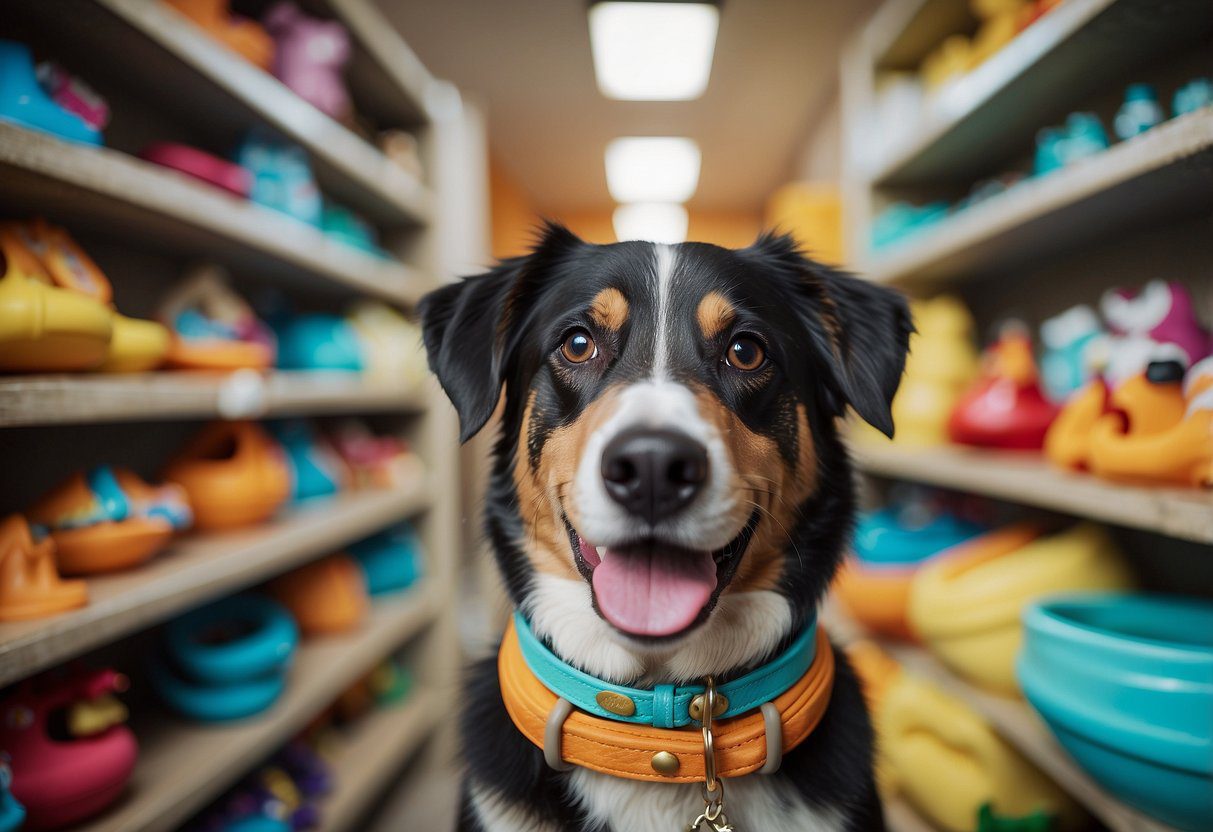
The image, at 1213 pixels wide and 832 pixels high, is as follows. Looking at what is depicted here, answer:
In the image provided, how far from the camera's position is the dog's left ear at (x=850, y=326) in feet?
3.25

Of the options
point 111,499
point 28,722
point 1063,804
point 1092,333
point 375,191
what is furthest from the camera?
point 375,191

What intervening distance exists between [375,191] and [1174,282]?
2.17 m

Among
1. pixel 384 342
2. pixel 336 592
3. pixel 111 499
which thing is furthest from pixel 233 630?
pixel 384 342

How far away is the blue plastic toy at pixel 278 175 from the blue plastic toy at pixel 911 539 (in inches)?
73.9

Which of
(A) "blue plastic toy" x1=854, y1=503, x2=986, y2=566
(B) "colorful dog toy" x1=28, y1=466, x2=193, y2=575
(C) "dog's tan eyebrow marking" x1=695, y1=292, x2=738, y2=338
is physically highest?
(C) "dog's tan eyebrow marking" x1=695, y1=292, x2=738, y2=338

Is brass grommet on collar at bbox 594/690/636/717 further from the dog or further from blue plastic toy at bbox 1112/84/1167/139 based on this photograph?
blue plastic toy at bbox 1112/84/1167/139

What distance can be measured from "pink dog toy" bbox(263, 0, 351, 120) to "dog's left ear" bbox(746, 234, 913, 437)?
1.42m

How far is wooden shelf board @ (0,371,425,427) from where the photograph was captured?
3.06 feet

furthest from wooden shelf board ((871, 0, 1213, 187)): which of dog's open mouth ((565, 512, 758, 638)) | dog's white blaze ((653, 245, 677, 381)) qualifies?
dog's open mouth ((565, 512, 758, 638))

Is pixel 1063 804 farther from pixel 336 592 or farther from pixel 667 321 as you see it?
pixel 336 592

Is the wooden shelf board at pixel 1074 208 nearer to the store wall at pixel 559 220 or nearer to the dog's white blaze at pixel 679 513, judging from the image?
the store wall at pixel 559 220

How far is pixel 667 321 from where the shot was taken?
0.91 meters

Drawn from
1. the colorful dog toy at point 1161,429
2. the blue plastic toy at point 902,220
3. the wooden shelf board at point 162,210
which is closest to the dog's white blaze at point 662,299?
the colorful dog toy at point 1161,429

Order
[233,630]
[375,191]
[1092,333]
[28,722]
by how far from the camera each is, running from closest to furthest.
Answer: [28,722]
[1092,333]
[233,630]
[375,191]
